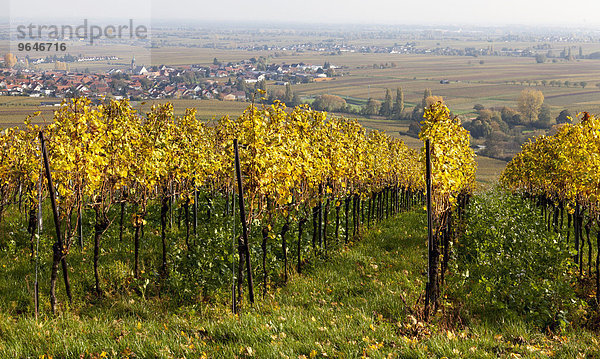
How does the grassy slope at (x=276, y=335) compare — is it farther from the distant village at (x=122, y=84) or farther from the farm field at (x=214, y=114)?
the distant village at (x=122, y=84)

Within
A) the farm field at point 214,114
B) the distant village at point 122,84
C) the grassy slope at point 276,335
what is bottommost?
the grassy slope at point 276,335

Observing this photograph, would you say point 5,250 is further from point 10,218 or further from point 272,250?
point 272,250

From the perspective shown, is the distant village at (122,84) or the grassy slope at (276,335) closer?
the grassy slope at (276,335)

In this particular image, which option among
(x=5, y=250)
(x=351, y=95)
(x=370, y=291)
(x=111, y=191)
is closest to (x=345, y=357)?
(x=370, y=291)

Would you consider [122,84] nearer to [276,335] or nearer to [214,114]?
[214,114]

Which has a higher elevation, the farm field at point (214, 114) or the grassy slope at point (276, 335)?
the farm field at point (214, 114)

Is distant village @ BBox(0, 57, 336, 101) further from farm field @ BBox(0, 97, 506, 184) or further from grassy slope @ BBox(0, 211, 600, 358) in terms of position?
grassy slope @ BBox(0, 211, 600, 358)

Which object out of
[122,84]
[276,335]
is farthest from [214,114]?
[122,84]

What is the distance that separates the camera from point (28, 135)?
55.4 ft

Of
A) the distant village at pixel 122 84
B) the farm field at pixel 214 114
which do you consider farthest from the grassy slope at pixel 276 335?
the distant village at pixel 122 84

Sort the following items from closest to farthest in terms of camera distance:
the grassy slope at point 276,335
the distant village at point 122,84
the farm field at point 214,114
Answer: the grassy slope at point 276,335, the farm field at point 214,114, the distant village at point 122,84

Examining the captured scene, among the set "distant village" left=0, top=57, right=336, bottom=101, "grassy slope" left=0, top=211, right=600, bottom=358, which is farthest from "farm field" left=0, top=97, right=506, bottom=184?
"grassy slope" left=0, top=211, right=600, bottom=358

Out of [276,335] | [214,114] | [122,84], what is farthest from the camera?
[122,84]

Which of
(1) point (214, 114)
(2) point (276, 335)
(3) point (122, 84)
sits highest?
(3) point (122, 84)
